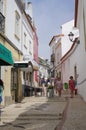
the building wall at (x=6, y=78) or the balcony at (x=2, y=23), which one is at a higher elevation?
the balcony at (x=2, y=23)

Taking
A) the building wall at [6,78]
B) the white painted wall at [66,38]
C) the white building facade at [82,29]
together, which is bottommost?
the building wall at [6,78]

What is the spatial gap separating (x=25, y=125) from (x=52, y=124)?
82cm

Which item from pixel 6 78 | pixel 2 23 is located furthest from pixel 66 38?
pixel 2 23

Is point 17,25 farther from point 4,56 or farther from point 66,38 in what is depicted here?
point 66,38

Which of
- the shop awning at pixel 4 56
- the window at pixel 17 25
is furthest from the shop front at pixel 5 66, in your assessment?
the window at pixel 17 25

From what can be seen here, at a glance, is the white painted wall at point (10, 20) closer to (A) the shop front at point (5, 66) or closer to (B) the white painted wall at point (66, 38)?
(A) the shop front at point (5, 66)

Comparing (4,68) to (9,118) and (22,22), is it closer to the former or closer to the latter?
(9,118)

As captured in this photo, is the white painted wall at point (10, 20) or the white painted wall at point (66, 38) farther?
the white painted wall at point (66, 38)

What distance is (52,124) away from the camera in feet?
34.0

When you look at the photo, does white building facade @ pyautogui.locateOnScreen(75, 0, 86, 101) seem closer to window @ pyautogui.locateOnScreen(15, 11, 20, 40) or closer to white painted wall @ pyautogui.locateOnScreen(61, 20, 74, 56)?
window @ pyautogui.locateOnScreen(15, 11, 20, 40)

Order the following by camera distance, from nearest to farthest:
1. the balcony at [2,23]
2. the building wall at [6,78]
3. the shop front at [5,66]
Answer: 1. the shop front at [5,66]
2. the balcony at [2,23]
3. the building wall at [6,78]

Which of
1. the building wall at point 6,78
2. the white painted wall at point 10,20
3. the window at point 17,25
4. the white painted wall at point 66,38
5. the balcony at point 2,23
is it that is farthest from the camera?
the white painted wall at point 66,38

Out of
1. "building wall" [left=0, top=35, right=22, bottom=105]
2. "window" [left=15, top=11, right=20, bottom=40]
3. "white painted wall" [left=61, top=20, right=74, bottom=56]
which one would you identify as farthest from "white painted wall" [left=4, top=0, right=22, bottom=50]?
"white painted wall" [left=61, top=20, right=74, bottom=56]

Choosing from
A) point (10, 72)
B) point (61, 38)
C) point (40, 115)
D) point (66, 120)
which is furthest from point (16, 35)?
point (61, 38)
